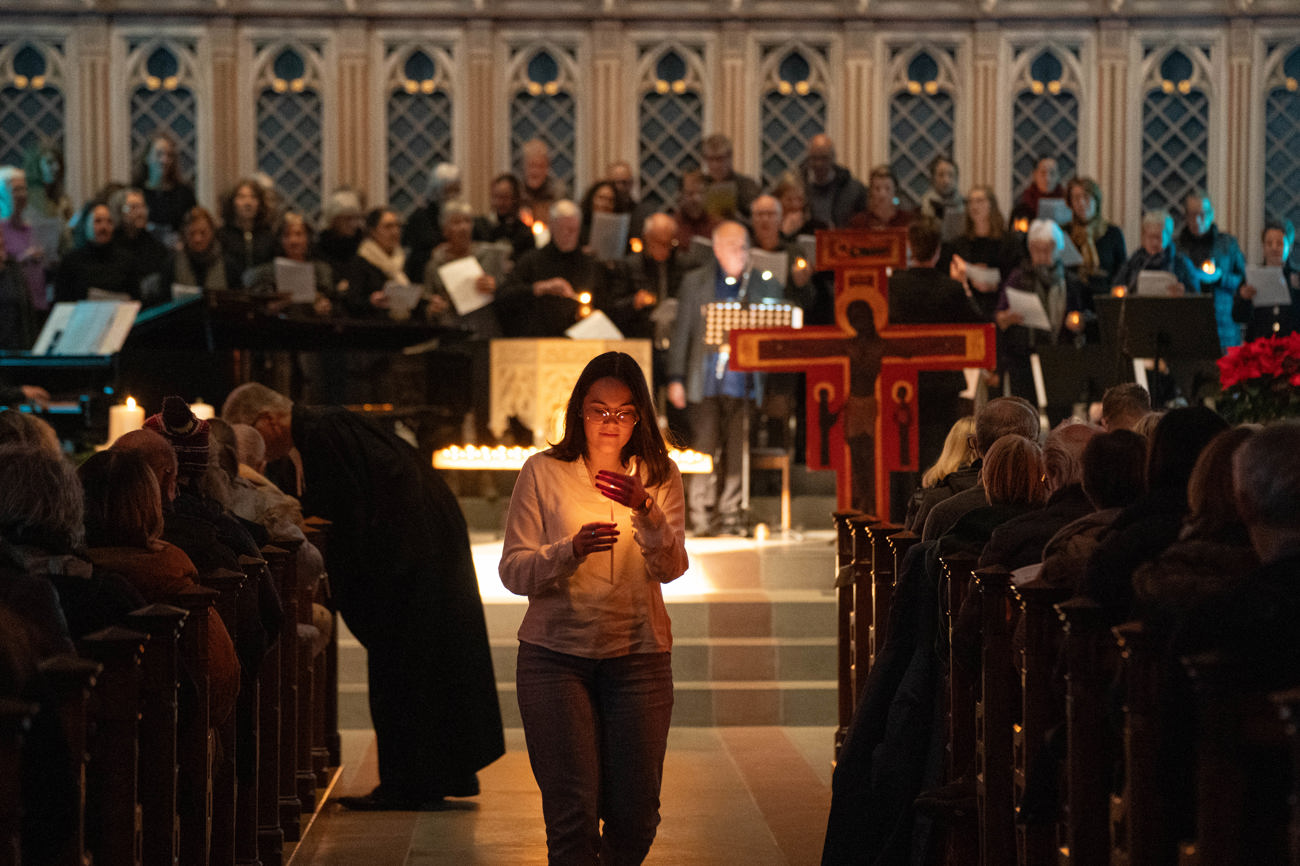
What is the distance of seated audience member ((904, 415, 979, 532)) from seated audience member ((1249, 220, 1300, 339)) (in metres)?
6.50

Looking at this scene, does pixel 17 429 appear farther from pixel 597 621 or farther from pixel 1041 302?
pixel 1041 302

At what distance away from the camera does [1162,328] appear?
1038 cm

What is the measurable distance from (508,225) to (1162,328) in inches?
185

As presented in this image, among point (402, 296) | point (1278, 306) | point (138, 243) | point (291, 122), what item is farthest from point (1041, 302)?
point (291, 122)

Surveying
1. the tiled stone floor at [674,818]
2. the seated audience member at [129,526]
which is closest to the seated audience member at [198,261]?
the tiled stone floor at [674,818]

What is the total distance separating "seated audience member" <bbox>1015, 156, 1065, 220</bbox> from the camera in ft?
43.5

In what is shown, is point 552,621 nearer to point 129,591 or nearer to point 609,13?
point 129,591

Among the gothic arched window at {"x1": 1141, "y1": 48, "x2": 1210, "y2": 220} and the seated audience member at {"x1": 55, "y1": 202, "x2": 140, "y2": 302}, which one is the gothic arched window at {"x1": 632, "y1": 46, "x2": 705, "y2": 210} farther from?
the seated audience member at {"x1": 55, "y1": 202, "x2": 140, "y2": 302}

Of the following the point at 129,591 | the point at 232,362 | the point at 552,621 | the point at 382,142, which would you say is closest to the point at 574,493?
the point at 552,621

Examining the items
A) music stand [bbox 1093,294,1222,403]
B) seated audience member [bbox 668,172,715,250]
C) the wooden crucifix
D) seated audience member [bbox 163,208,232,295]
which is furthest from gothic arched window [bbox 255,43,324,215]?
music stand [bbox 1093,294,1222,403]

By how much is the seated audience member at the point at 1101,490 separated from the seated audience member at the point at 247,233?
28.5ft

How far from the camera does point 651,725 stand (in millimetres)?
4445

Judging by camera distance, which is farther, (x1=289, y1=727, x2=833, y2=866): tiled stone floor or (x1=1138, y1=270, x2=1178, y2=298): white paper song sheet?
(x1=1138, y1=270, x2=1178, y2=298): white paper song sheet

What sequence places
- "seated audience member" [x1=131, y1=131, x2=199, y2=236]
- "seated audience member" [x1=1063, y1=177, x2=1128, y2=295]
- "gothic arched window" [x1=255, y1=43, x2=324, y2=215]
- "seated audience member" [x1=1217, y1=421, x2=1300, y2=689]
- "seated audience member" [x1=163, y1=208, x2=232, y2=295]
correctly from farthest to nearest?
"gothic arched window" [x1=255, y1=43, x2=324, y2=215], "seated audience member" [x1=131, y1=131, x2=199, y2=236], "seated audience member" [x1=1063, y1=177, x2=1128, y2=295], "seated audience member" [x1=163, y1=208, x2=232, y2=295], "seated audience member" [x1=1217, y1=421, x2=1300, y2=689]
